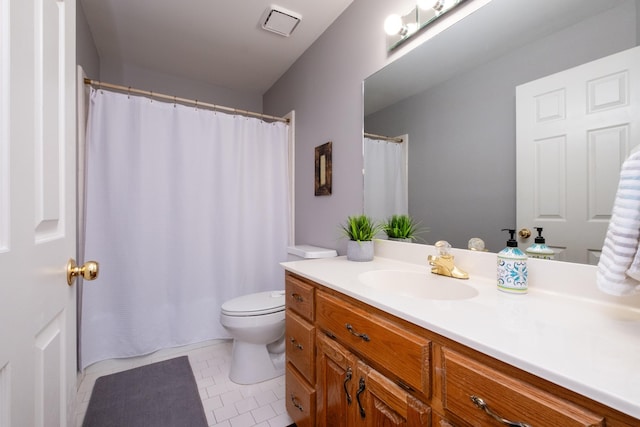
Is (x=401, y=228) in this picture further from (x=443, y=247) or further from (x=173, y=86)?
(x=173, y=86)

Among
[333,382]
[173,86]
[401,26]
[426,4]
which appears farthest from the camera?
[173,86]

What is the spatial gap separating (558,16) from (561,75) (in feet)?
0.61

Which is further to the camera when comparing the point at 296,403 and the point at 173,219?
the point at 173,219

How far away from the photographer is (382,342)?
0.77 m

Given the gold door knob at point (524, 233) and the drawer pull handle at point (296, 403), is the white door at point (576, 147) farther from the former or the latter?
the drawer pull handle at point (296, 403)

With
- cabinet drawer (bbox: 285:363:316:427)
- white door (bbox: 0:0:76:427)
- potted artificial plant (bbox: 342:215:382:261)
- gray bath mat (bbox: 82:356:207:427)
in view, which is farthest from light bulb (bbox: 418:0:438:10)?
gray bath mat (bbox: 82:356:207:427)

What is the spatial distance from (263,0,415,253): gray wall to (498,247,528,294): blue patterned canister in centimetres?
85

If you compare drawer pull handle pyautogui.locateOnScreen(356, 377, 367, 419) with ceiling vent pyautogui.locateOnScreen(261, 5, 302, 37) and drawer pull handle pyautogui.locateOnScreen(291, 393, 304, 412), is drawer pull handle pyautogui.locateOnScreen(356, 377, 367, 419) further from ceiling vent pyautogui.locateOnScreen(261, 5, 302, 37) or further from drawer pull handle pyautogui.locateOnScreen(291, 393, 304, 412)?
ceiling vent pyautogui.locateOnScreen(261, 5, 302, 37)

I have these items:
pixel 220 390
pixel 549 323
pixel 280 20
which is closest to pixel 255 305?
pixel 220 390

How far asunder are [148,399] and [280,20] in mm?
2410

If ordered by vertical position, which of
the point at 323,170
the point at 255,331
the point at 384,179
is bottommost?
the point at 255,331

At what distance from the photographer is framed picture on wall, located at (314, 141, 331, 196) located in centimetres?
189

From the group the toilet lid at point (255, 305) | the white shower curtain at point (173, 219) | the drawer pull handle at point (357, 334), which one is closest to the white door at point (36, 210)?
the drawer pull handle at point (357, 334)

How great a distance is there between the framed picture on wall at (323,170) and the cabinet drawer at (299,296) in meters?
0.77
